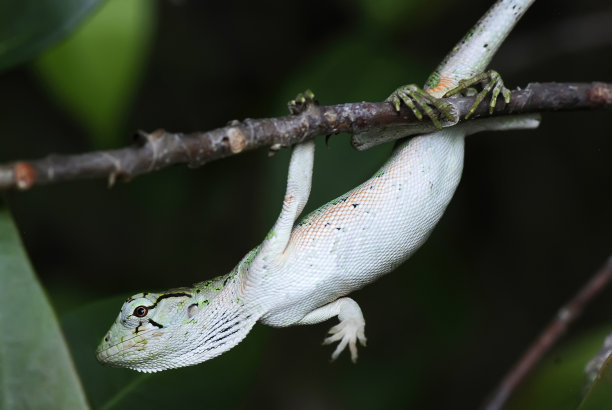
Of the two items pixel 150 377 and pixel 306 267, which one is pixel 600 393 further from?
pixel 150 377

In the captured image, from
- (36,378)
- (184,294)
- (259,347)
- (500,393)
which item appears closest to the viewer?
(36,378)

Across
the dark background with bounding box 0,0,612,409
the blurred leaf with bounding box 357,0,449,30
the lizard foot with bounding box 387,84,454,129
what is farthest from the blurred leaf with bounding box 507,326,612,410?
the blurred leaf with bounding box 357,0,449,30

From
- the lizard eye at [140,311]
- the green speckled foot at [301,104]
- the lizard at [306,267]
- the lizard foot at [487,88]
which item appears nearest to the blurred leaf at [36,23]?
the green speckled foot at [301,104]

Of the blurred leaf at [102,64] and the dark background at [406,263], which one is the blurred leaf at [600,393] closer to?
the dark background at [406,263]

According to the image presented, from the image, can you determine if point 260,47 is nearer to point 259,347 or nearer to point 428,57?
point 428,57

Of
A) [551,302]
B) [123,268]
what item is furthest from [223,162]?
[551,302]
